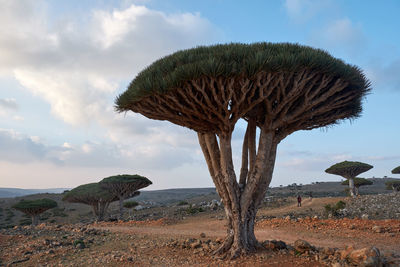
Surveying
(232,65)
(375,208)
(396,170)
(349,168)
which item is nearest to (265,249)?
(232,65)

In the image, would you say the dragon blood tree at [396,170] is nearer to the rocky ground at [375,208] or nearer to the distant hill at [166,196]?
the rocky ground at [375,208]

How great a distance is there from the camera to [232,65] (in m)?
7.44

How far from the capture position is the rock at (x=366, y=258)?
641cm

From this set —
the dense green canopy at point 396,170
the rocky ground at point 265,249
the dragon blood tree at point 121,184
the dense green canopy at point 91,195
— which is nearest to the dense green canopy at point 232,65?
the rocky ground at point 265,249

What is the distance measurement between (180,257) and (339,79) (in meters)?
7.54

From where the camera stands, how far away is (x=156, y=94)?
809 centimetres

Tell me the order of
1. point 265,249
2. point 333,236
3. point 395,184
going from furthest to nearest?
1. point 395,184
2. point 333,236
3. point 265,249

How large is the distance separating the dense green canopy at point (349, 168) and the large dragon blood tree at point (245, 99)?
26.0 meters

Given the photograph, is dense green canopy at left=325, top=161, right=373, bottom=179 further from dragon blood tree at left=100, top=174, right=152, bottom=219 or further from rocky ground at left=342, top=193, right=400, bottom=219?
dragon blood tree at left=100, top=174, right=152, bottom=219

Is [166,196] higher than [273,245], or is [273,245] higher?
[273,245]

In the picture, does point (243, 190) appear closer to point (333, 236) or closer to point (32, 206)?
point (333, 236)

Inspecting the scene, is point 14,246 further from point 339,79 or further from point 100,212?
point 100,212

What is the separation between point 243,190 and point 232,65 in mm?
4075

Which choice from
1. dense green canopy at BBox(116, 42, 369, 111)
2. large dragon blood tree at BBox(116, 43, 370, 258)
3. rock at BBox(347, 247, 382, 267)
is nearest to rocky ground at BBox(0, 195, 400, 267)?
rock at BBox(347, 247, 382, 267)
